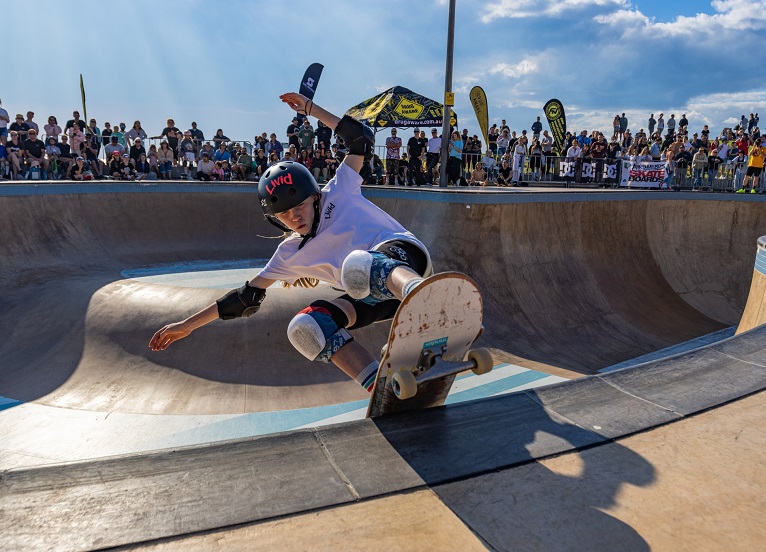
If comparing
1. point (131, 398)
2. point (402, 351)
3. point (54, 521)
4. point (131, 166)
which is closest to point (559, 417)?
point (402, 351)

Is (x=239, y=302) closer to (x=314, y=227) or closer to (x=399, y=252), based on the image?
(x=314, y=227)

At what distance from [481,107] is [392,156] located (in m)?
3.32

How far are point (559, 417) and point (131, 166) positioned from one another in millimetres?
17025

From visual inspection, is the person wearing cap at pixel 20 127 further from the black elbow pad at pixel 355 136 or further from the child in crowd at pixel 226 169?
the black elbow pad at pixel 355 136

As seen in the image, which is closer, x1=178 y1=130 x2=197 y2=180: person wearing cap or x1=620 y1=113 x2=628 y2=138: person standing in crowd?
x1=178 y1=130 x2=197 y2=180: person wearing cap

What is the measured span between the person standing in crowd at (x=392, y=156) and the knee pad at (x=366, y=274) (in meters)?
15.9

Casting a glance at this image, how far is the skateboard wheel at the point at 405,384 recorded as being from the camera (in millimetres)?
2391

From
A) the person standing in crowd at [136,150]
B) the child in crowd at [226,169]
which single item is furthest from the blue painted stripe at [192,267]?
the person standing in crowd at [136,150]

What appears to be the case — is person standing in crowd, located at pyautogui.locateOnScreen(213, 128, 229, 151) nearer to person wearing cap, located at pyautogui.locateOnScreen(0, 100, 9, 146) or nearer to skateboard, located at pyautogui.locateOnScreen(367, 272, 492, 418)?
person wearing cap, located at pyautogui.locateOnScreen(0, 100, 9, 146)

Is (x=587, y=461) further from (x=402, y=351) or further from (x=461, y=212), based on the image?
(x=461, y=212)

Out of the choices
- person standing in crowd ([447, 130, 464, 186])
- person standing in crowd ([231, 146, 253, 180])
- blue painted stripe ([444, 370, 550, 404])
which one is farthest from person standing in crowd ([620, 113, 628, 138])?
blue painted stripe ([444, 370, 550, 404])

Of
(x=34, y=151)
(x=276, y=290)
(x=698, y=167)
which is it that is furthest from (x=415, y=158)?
(x=34, y=151)

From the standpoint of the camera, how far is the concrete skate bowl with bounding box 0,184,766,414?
7203mm

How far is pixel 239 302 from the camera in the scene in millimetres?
3293
